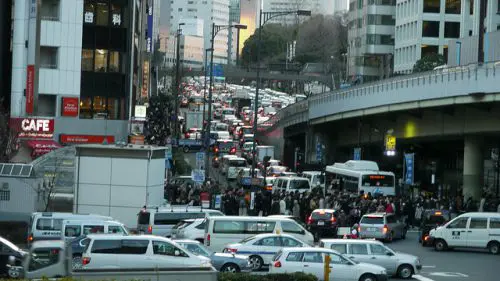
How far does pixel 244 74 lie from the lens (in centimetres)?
12231

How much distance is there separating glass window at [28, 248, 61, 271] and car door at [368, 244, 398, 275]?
12214 millimetres

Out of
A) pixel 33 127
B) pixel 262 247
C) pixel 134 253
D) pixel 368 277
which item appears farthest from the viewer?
pixel 33 127

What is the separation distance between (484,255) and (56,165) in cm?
1722

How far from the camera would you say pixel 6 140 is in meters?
55.9

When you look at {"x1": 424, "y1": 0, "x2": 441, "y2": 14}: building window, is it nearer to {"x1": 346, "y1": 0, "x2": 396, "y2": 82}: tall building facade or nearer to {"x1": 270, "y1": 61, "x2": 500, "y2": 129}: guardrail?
{"x1": 346, "y1": 0, "x2": 396, "y2": 82}: tall building facade

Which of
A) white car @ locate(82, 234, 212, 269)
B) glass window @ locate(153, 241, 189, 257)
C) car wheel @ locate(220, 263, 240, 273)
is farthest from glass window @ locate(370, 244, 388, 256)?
glass window @ locate(153, 241, 189, 257)

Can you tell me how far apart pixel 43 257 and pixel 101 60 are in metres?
45.4

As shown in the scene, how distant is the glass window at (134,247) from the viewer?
29.5 m

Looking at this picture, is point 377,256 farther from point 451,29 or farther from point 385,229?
point 451,29

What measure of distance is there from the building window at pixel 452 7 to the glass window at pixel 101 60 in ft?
182

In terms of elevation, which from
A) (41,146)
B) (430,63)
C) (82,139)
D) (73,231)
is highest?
(430,63)

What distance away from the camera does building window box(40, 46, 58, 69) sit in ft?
215

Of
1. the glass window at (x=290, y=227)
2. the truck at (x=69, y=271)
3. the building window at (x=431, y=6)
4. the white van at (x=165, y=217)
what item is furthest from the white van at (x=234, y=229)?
the building window at (x=431, y=6)

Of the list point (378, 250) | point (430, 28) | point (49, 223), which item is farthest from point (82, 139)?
point (430, 28)
